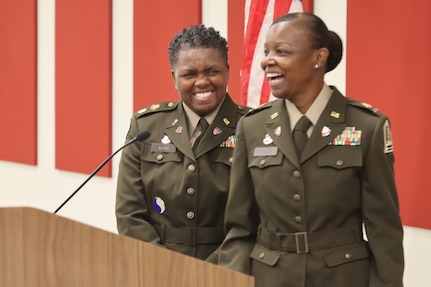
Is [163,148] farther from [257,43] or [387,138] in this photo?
[257,43]

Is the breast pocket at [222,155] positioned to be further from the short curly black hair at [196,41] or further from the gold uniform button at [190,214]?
the short curly black hair at [196,41]

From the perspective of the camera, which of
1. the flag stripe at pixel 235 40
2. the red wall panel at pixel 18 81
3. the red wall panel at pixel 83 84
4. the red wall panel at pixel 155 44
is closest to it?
the flag stripe at pixel 235 40

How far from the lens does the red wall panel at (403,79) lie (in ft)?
9.62

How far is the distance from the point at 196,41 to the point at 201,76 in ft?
0.36

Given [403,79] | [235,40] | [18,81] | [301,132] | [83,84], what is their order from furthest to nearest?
1. [18,81]
2. [83,84]
3. [235,40]
4. [403,79]
5. [301,132]

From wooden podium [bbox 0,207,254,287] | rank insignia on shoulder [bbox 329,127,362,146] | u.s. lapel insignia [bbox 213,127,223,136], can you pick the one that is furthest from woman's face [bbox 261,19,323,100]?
wooden podium [bbox 0,207,254,287]

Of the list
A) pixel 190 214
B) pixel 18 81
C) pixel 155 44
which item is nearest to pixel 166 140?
pixel 190 214

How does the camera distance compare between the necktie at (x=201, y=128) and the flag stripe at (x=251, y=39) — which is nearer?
→ the necktie at (x=201, y=128)

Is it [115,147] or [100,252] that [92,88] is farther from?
[100,252]

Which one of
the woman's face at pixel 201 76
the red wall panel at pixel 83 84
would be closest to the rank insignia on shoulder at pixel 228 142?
the woman's face at pixel 201 76

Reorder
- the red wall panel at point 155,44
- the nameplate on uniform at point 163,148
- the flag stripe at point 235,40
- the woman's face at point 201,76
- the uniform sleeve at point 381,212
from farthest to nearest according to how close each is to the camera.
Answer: the red wall panel at point 155,44
the flag stripe at point 235,40
the nameplate on uniform at point 163,148
the woman's face at point 201,76
the uniform sleeve at point 381,212

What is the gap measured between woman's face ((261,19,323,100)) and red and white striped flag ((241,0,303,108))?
3.45ft

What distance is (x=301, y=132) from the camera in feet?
6.29

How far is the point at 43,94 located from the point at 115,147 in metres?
0.88
